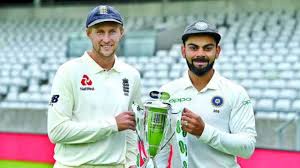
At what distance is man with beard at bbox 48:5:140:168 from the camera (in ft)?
10.5

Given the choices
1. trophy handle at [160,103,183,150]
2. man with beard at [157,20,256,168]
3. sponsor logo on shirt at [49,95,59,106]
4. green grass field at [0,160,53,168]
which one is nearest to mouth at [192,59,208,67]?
man with beard at [157,20,256,168]

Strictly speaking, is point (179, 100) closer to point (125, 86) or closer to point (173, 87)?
point (173, 87)

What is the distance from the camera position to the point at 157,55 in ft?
50.5

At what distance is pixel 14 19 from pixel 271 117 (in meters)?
13.7

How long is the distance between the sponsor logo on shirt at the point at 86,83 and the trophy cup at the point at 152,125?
0.33 meters

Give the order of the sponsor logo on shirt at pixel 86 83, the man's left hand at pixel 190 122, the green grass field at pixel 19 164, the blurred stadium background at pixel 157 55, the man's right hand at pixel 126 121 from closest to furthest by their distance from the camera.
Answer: the man's left hand at pixel 190 122
the man's right hand at pixel 126 121
the sponsor logo on shirt at pixel 86 83
the green grass field at pixel 19 164
the blurred stadium background at pixel 157 55

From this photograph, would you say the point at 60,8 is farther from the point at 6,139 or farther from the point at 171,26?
the point at 6,139

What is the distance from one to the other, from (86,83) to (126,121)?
30 cm

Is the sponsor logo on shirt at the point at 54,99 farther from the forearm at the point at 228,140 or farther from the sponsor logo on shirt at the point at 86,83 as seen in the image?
the forearm at the point at 228,140

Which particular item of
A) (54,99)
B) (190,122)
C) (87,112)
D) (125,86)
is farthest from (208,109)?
(54,99)

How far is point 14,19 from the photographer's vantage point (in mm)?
22016

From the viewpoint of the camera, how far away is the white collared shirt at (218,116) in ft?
10.1

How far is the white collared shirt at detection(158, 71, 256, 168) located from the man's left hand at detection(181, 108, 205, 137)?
15 cm

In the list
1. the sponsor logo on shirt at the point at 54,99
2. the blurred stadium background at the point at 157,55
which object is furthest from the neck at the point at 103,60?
the blurred stadium background at the point at 157,55
